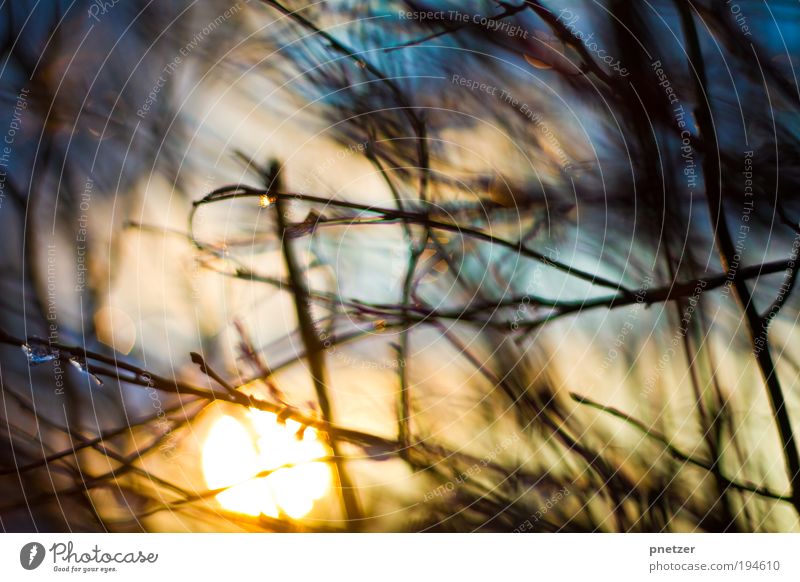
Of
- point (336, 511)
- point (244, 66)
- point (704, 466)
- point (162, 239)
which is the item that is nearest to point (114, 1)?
point (244, 66)

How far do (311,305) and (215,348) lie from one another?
147 millimetres

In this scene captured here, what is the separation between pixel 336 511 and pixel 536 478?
29cm

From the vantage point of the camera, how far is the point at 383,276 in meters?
0.78

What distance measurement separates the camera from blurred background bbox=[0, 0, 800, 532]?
0.77 meters

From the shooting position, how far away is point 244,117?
2.55ft

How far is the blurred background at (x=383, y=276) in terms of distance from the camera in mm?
772

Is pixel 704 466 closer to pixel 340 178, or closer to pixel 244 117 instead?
pixel 340 178
